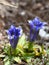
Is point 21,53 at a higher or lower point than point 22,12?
higher

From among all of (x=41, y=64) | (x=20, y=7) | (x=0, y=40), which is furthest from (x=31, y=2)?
(x=41, y=64)

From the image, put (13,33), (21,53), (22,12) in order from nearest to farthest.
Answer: (13,33) < (21,53) < (22,12)

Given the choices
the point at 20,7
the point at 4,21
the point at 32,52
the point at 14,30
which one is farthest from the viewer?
the point at 20,7

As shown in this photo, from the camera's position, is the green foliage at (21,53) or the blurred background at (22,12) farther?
the blurred background at (22,12)

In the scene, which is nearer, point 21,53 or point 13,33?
point 13,33

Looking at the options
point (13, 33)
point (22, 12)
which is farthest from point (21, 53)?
point (22, 12)

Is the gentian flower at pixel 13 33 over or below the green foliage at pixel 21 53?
over

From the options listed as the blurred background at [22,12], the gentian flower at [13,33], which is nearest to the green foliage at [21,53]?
the gentian flower at [13,33]

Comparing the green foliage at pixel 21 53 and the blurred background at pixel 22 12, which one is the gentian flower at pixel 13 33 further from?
the blurred background at pixel 22 12

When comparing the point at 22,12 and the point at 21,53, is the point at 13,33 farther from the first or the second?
the point at 22,12

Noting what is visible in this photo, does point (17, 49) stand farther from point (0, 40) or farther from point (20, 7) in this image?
point (20, 7)

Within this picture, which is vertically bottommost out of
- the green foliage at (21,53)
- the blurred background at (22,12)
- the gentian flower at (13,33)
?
the blurred background at (22,12)
